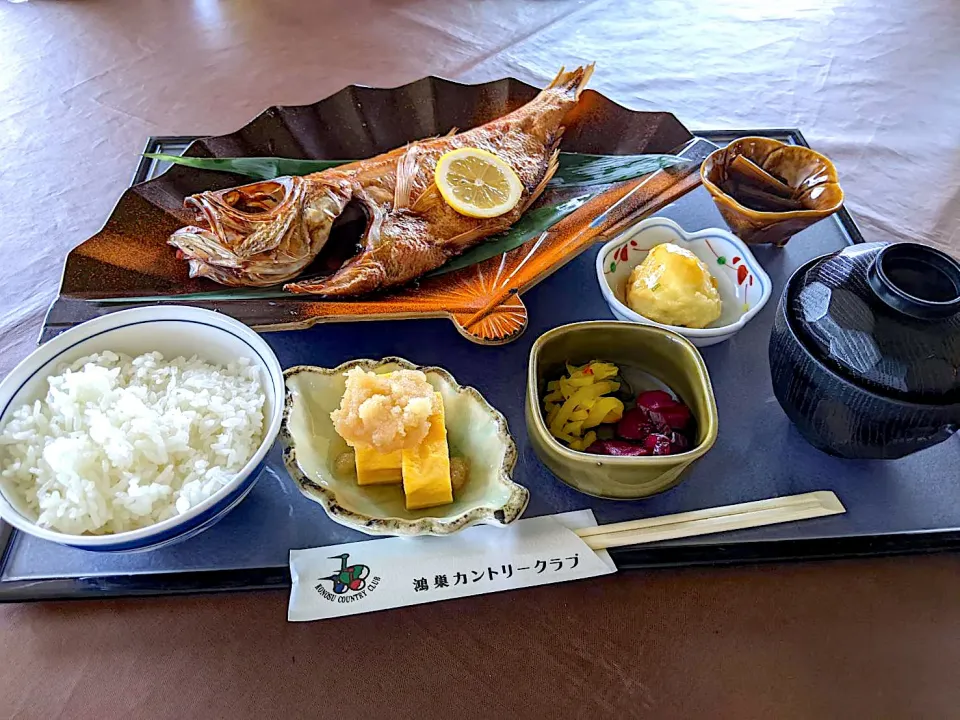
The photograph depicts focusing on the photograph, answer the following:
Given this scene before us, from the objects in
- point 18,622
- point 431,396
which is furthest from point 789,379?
point 18,622

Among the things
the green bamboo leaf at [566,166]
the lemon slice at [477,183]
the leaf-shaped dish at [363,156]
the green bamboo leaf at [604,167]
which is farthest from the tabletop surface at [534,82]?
the lemon slice at [477,183]

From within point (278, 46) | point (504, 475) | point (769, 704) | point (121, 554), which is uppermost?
point (278, 46)

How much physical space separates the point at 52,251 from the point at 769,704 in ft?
5.61

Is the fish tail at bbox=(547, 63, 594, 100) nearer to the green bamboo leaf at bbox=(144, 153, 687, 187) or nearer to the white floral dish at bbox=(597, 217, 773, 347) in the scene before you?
the green bamboo leaf at bbox=(144, 153, 687, 187)

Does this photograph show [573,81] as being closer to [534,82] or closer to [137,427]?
[534,82]

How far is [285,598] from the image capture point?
0.96 m

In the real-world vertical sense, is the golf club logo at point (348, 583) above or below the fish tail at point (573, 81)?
below

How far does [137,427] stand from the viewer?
95cm

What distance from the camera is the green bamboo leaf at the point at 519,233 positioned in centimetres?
141

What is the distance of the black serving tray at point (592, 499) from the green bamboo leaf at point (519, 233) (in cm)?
15

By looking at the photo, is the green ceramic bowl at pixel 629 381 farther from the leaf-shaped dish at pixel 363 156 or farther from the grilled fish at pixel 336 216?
the grilled fish at pixel 336 216

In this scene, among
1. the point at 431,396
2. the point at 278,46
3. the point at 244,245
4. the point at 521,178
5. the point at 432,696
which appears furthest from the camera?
the point at 278,46

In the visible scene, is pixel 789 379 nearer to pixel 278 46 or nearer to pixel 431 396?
pixel 431 396

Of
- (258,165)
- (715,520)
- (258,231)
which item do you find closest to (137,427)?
(258,231)
